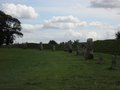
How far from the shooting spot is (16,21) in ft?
387

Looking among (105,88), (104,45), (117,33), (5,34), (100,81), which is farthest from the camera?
(5,34)

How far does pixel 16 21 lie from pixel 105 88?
99.7m

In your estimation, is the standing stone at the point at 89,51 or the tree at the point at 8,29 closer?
the standing stone at the point at 89,51

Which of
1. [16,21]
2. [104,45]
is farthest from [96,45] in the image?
[16,21]

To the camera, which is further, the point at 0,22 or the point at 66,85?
the point at 0,22

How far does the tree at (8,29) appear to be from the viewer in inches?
4286

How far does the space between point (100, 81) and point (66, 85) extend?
2.54 meters

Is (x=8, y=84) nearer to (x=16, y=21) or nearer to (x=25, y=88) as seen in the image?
(x=25, y=88)

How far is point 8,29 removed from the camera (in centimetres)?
11381

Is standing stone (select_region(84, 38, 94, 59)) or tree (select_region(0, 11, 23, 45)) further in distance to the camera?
tree (select_region(0, 11, 23, 45))

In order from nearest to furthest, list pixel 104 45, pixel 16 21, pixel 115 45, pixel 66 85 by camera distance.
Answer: pixel 66 85, pixel 115 45, pixel 104 45, pixel 16 21

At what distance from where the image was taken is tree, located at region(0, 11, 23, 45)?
357ft

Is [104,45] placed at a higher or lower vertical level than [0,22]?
lower

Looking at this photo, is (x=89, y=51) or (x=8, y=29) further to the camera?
(x=8, y=29)
